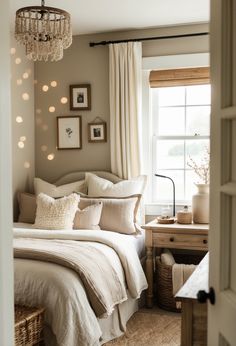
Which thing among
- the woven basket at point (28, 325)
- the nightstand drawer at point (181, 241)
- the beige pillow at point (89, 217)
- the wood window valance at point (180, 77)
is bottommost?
the woven basket at point (28, 325)

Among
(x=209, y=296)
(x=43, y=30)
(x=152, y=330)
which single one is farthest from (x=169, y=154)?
(x=209, y=296)

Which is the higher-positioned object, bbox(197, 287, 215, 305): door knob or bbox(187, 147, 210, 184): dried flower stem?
bbox(187, 147, 210, 184): dried flower stem

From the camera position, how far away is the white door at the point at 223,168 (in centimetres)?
123

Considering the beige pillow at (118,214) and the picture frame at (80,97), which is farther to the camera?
the picture frame at (80,97)

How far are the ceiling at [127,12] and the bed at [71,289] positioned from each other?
202 centimetres

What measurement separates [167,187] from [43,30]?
2.20 metres

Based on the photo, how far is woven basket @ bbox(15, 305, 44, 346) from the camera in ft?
8.57

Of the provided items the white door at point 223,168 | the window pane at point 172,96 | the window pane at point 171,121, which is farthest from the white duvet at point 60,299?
the window pane at point 172,96

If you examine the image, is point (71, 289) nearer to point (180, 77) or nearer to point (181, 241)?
point (181, 241)

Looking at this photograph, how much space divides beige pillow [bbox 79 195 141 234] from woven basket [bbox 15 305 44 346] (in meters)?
1.48

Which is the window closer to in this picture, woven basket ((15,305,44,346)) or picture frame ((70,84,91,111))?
picture frame ((70,84,91,111))

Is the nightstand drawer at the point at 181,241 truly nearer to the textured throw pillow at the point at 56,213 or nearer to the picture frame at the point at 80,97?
the textured throw pillow at the point at 56,213

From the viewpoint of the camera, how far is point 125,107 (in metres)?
4.70

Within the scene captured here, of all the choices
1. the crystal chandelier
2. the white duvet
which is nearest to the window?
the crystal chandelier
